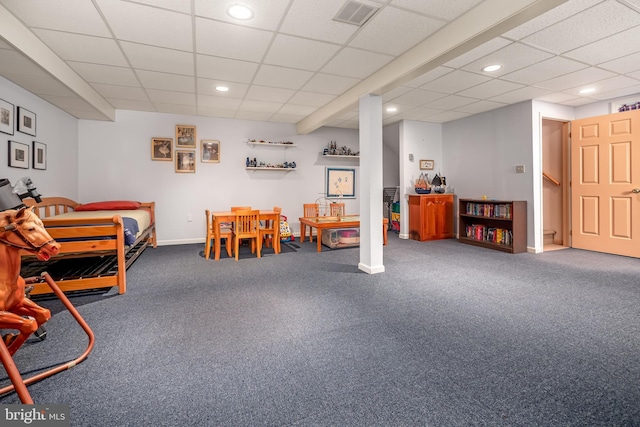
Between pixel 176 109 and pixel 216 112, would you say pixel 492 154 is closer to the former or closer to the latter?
pixel 216 112

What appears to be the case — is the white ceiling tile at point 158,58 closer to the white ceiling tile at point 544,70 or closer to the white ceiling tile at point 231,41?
the white ceiling tile at point 231,41

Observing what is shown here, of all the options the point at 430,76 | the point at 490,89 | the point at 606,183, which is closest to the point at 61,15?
the point at 430,76

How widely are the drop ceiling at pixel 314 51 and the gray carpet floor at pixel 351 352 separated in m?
2.28

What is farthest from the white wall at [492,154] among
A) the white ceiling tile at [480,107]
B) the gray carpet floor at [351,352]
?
the gray carpet floor at [351,352]

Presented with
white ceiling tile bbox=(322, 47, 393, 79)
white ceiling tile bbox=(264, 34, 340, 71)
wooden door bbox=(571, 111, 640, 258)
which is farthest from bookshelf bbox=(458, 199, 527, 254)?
white ceiling tile bbox=(264, 34, 340, 71)

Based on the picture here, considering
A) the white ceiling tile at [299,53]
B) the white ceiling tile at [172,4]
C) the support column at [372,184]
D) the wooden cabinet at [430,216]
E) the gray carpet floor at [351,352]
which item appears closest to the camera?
the gray carpet floor at [351,352]

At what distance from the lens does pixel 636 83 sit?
396 cm

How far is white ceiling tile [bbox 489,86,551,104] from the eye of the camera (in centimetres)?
426

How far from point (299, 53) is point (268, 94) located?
143 cm

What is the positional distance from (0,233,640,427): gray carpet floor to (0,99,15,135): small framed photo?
2.13 metres

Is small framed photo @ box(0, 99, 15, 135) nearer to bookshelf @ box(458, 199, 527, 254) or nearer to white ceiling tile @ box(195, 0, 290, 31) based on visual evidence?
white ceiling tile @ box(195, 0, 290, 31)

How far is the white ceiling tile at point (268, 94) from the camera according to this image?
4195 mm

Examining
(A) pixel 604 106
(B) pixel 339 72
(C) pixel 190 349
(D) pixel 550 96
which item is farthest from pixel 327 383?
(A) pixel 604 106

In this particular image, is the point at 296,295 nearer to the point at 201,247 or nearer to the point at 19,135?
the point at 201,247
